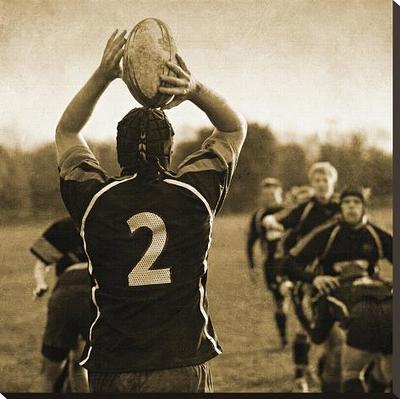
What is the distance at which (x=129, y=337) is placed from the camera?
3162 mm

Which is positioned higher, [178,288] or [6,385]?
[178,288]

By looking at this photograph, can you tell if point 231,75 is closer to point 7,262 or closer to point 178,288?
point 178,288

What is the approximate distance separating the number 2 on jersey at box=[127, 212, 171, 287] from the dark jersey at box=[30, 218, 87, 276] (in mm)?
377

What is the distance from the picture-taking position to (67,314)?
134 inches

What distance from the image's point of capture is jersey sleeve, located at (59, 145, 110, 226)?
319 centimetres

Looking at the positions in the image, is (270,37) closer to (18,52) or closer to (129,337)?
(18,52)

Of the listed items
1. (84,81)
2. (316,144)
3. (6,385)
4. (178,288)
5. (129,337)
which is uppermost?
(84,81)

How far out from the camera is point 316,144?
3451 mm

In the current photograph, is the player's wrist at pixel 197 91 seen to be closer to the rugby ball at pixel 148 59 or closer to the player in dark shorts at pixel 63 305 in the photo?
the rugby ball at pixel 148 59

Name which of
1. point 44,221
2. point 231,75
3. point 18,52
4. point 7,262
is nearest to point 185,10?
point 231,75

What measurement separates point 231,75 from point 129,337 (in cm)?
130

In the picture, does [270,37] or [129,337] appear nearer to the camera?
[129,337]

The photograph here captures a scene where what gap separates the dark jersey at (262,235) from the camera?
3451 mm

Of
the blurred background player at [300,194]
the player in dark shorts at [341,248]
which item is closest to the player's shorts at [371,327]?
the player in dark shorts at [341,248]
